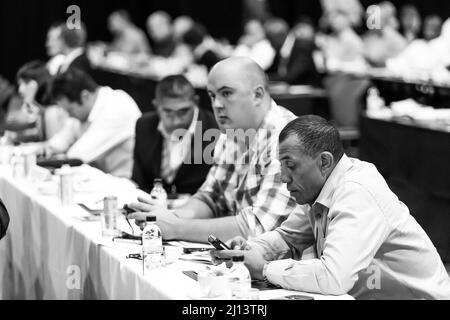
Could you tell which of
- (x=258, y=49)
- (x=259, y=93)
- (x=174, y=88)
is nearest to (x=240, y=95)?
(x=259, y=93)

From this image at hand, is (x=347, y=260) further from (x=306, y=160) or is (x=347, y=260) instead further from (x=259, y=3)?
(x=259, y=3)

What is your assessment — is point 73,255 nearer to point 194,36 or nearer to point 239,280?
point 239,280

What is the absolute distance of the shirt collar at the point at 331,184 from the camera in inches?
102

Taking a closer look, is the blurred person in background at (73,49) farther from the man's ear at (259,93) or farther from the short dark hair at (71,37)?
the man's ear at (259,93)

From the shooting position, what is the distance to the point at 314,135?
8.48 ft

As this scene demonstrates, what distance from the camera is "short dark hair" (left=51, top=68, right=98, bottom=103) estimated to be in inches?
198

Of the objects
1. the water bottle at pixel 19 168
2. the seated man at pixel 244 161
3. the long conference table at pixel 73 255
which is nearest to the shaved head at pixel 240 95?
the seated man at pixel 244 161

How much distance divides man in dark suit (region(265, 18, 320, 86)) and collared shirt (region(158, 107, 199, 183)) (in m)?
5.95

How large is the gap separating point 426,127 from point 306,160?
326 centimetres

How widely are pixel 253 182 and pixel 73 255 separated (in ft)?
2.62

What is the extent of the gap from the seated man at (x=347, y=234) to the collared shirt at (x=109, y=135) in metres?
2.57

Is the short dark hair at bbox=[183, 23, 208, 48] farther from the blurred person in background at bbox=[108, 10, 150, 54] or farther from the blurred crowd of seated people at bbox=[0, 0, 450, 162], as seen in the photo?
the blurred person in background at bbox=[108, 10, 150, 54]

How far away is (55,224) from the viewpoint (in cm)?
375
